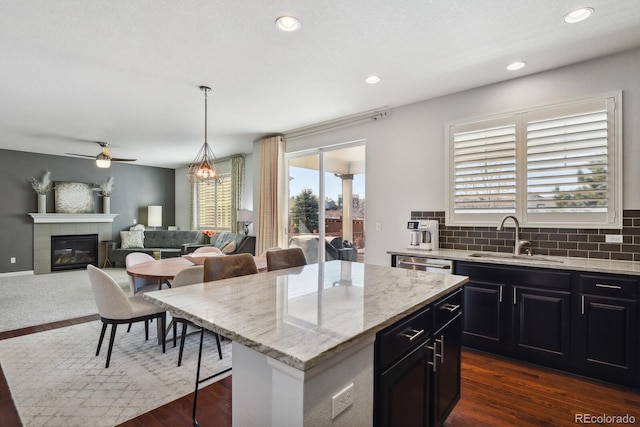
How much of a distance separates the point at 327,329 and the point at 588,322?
2.52 metres

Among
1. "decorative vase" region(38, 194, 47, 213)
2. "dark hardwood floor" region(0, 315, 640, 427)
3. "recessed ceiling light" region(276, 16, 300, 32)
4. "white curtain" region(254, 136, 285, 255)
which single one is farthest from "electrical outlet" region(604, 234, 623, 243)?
"decorative vase" region(38, 194, 47, 213)

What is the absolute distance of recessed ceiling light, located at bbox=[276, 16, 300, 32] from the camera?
234cm

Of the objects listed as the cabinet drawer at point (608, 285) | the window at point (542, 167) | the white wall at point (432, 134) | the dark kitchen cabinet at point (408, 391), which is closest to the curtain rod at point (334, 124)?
the white wall at point (432, 134)

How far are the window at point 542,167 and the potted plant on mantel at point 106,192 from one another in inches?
317

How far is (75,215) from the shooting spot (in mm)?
7629

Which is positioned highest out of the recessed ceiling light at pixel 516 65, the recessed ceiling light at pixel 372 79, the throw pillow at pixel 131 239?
the recessed ceiling light at pixel 372 79

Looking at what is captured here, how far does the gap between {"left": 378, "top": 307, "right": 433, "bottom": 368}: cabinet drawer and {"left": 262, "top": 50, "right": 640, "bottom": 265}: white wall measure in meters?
2.52

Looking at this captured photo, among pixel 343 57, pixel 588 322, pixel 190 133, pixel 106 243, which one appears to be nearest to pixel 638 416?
pixel 588 322

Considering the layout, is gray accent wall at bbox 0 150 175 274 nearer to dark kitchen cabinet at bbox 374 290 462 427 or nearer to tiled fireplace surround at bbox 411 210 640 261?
tiled fireplace surround at bbox 411 210 640 261

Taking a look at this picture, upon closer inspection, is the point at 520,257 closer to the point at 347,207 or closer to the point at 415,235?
the point at 415,235

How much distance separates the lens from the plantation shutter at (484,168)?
3383mm

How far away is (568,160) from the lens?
3.03 metres

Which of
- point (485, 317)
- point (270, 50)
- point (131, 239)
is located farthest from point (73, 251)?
point (485, 317)

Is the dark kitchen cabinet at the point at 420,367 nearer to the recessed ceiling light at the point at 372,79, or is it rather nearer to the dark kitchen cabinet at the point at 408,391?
the dark kitchen cabinet at the point at 408,391
